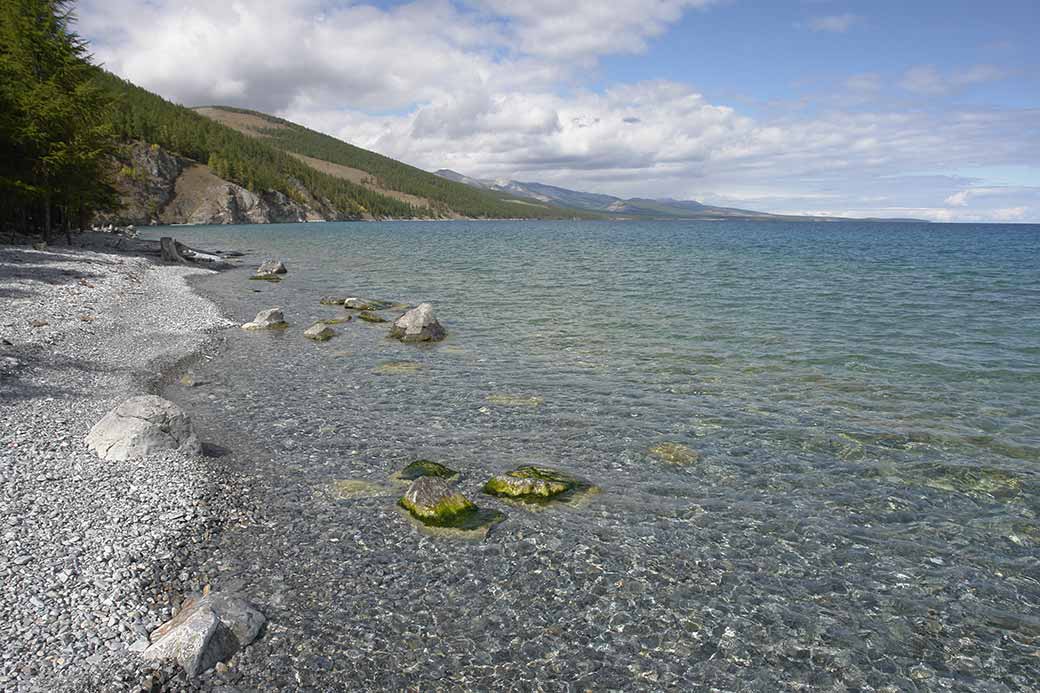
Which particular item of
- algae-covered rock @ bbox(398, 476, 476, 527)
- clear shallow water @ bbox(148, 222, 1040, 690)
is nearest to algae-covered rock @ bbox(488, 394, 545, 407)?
clear shallow water @ bbox(148, 222, 1040, 690)

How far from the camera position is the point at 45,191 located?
4397 cm

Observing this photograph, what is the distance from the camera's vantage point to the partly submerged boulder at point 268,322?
93.2 ft

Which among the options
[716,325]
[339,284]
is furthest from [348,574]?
[339,284]

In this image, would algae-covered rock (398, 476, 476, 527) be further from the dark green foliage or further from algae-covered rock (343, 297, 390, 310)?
the dark green foliage

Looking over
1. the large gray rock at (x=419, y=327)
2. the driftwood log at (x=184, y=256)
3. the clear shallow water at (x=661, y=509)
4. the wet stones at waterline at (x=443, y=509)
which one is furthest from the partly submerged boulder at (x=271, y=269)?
the wet stones at waterline at (x=443, y=509)

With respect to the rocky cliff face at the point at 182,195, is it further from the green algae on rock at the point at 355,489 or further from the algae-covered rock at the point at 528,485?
the algae-covered rock at the point at 528,485

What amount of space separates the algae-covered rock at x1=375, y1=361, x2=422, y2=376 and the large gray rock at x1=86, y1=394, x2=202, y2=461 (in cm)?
830

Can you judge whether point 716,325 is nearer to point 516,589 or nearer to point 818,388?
point 818,388

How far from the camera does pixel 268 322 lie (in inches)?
1129

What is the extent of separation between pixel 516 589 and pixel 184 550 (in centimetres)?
555

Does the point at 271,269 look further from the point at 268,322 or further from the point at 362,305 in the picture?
the point at 268,322

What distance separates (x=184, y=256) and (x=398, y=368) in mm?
44776

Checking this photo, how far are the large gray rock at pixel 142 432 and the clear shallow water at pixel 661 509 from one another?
136cm

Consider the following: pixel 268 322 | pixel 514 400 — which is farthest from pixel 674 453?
pixel 268 322
